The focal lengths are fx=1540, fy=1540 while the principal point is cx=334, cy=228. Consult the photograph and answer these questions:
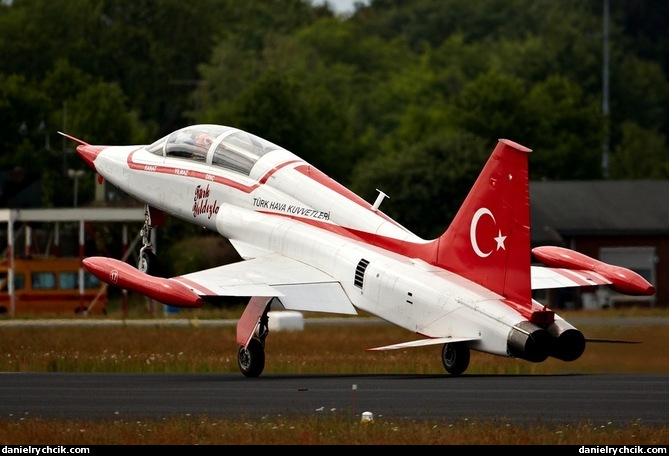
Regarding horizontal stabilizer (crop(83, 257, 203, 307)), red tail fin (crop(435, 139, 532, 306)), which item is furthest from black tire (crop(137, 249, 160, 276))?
red tail fin (crop(435, 139, 532, 306))

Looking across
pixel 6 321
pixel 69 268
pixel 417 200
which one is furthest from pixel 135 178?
pixel 417 200

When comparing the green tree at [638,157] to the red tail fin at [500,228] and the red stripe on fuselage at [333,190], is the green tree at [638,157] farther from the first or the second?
the red tail fin at [500,228]

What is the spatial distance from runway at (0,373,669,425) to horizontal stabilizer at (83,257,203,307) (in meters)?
1.33

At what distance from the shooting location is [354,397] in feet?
69.4

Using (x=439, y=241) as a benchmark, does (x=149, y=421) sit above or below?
below

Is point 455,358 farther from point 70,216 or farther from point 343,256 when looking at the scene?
point 70,216

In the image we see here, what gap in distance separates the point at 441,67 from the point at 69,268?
2845 inches

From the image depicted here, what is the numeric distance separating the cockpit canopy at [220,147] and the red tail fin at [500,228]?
545cm

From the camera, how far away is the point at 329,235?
25844 mm

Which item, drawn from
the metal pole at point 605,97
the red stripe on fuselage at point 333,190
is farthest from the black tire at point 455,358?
the metal pole at point 605,97

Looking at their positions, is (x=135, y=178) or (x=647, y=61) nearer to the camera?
(x=135, y=178)

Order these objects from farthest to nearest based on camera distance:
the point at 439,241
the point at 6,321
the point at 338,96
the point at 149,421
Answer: the point at 338,96
the point at 6,321
the point at 439,241
the point at 149,421

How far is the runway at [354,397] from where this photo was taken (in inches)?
754
